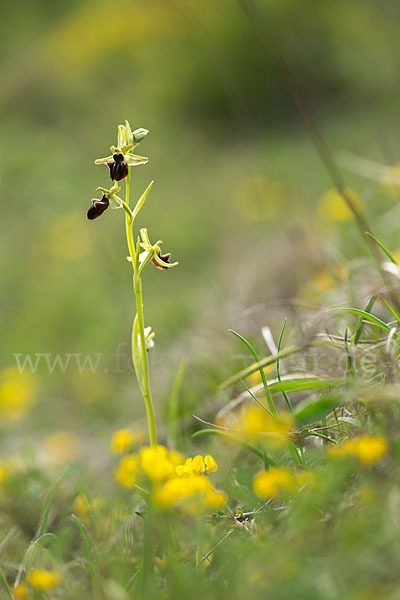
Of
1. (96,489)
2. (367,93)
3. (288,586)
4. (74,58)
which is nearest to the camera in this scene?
(288,586)

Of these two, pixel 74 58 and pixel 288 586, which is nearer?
pixel 288 586

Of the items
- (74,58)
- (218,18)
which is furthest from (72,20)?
(218,18)

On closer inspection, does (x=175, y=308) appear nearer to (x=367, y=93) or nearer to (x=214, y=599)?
(x=214, y=599)

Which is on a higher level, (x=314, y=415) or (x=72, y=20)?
(x=72, y=20)

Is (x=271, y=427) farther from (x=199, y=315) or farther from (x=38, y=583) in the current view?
(x=199, y=315)

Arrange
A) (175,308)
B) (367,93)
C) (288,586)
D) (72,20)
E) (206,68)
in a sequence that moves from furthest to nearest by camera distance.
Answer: (72,20), (206,68), (367,93), (175,308), (288,586)

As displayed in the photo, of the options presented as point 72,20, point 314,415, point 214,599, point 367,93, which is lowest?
point 214,599

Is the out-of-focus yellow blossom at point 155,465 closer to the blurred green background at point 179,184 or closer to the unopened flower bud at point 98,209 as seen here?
the unopened flower bud at point 98,209

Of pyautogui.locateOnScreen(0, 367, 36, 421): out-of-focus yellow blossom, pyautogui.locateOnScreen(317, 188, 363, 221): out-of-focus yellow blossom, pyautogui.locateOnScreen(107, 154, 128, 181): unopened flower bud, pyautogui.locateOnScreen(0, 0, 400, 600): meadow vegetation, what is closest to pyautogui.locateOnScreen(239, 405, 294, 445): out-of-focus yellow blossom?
pyautogui.locateOnScreen(0, 0, 400, 600): meadow vegetation
